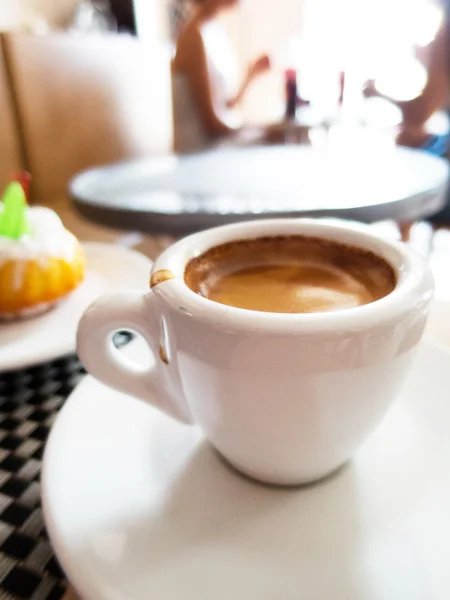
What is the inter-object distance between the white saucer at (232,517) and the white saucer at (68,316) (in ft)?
0.27

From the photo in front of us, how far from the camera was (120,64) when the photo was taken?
1563 millimetres

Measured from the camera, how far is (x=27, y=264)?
51 centimetres

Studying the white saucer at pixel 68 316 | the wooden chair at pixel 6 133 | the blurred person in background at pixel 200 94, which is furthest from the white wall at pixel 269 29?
the white saucer at pixel 68 316

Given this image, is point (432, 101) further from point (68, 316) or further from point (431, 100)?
point (68, 316)

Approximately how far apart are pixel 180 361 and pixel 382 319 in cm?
10

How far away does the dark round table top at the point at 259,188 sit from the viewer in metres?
0.72

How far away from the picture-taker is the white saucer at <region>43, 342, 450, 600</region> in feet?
0.76

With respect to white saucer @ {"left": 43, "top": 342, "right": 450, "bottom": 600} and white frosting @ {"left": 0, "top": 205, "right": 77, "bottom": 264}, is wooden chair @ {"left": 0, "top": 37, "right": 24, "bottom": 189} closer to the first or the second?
white frosting @ {"left": 0, "top": 205, "right": 77, "bottom": 264}

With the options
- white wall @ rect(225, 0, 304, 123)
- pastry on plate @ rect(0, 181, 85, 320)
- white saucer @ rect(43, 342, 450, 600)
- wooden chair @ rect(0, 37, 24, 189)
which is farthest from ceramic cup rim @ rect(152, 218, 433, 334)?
white wall @ rect(225, 0, 304, 123)

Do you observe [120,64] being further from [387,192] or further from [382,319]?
[382,319]

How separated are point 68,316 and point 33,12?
1971mm

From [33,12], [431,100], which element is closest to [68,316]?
[431,100]

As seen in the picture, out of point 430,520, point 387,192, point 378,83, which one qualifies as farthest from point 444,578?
point 378,83

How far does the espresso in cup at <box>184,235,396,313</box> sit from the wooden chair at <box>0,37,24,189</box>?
1.06 meters
